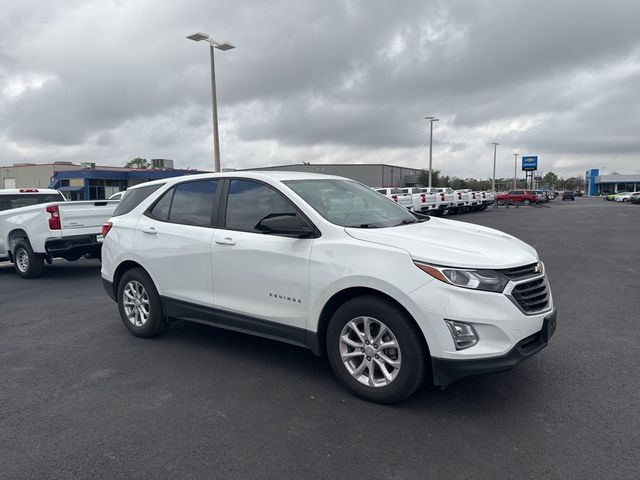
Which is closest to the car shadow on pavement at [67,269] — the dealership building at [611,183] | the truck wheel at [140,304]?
the truck wheel at [140,304]

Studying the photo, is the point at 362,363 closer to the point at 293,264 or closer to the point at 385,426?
the point at 385,426

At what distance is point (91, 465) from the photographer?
118 inches

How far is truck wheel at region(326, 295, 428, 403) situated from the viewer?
138 inches

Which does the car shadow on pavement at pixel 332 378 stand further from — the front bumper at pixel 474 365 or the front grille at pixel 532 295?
the front grille at pixel 532 295

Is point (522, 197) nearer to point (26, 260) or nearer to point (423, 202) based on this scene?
point (423, 202)

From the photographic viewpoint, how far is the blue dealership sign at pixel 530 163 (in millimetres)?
81062

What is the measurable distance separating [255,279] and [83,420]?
1643 mm

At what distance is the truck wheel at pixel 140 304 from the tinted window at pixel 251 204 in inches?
52.5

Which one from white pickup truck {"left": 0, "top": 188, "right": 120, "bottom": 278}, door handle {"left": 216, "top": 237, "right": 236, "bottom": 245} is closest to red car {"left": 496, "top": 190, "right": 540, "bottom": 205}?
white pickup truck {"left": 0, "top": 188, "right": 120, "bottom": 278}

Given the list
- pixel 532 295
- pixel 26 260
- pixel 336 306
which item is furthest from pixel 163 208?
pixel 26 260

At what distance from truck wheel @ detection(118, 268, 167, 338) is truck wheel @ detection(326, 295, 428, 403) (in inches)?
88.4

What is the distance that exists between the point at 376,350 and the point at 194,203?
8.05 ft

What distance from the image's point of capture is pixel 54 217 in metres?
9.09

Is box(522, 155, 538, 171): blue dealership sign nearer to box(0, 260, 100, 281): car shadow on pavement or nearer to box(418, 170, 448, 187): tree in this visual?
box(418, 170, 448, 187): tree
